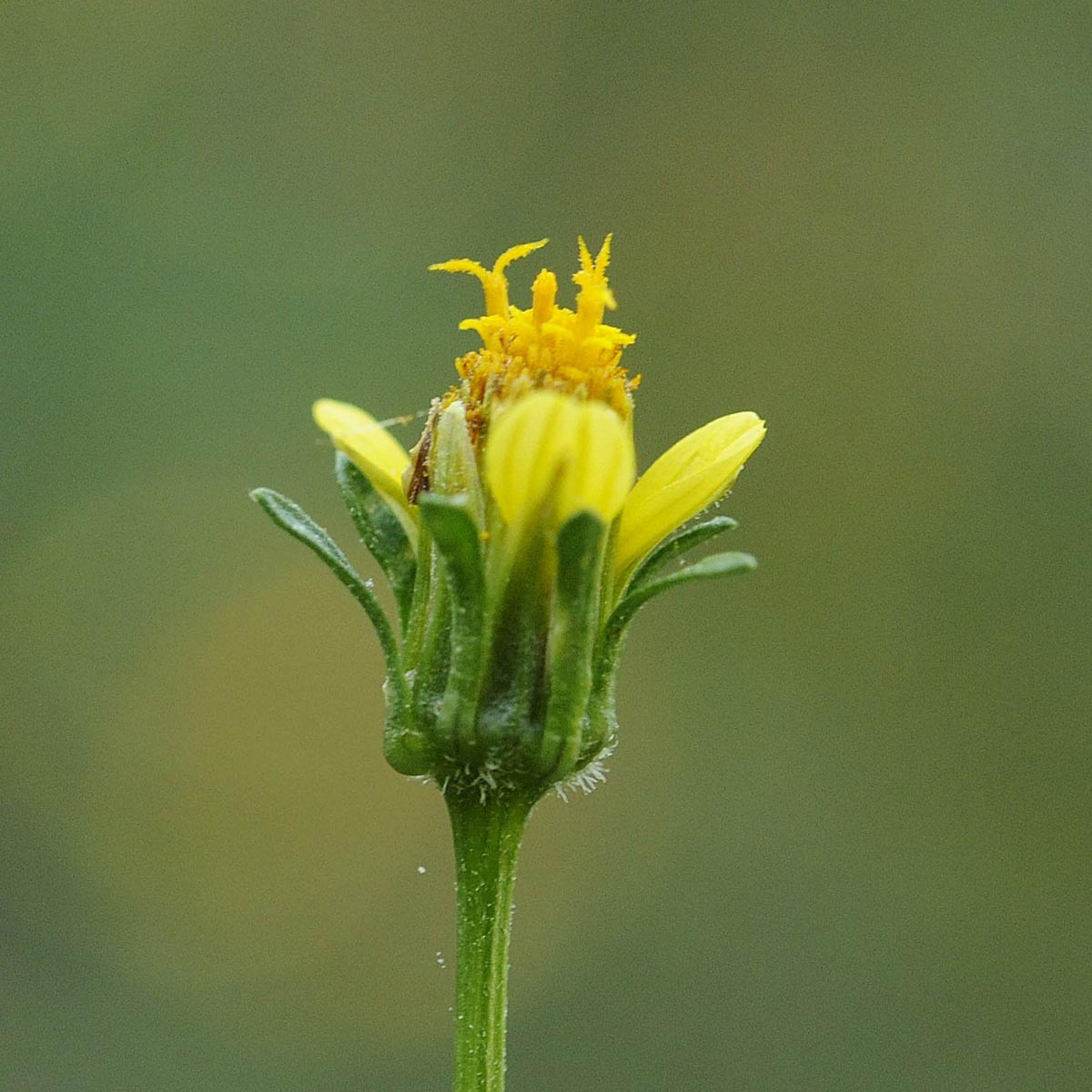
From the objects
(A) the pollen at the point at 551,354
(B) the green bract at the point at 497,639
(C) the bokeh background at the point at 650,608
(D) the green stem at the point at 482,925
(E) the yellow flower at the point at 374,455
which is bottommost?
(D) the green stem at the point at 482,925

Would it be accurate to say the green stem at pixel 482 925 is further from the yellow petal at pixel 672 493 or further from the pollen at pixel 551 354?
the pollen at pixel 551 354

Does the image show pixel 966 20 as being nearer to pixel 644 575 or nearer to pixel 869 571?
pixel 869 571

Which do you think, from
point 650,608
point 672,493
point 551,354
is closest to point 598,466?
point 672,493

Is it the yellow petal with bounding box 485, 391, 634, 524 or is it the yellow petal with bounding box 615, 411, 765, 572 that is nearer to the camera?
the yellow petal with bounding box 485, 391, 634, 524

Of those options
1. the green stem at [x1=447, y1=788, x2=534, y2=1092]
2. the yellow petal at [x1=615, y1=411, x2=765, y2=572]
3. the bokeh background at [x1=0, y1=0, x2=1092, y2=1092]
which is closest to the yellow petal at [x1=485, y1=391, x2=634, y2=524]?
the yellow petal at [x1=615, y1=411, x2=765, y2=572]

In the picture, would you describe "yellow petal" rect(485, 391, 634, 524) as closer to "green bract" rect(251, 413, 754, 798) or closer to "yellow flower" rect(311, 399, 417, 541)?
"green bract" rect(251, 413, 754, 798)

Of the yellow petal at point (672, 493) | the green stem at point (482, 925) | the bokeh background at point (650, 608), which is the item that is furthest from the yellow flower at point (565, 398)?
the bokeh background at point (650, 608)

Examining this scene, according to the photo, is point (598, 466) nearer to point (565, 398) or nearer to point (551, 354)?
point (565, 398)
